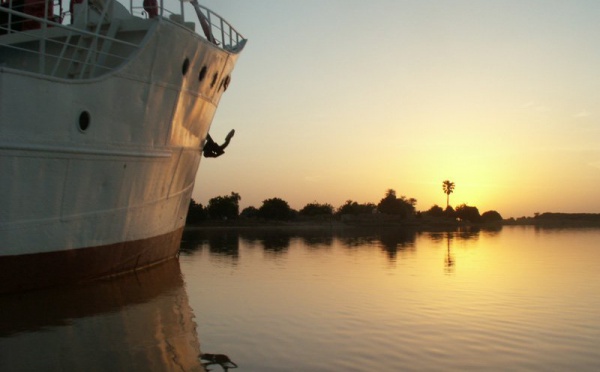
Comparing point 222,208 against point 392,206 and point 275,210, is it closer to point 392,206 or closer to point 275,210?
point 275,210

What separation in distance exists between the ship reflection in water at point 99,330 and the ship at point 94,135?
3.23 feet

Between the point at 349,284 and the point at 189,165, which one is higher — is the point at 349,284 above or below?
below

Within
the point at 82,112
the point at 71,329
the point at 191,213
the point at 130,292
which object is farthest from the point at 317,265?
the point at 191,213

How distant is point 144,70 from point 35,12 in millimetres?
4519

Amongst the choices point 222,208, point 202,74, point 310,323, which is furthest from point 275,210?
point 310,323

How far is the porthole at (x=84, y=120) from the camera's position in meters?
11.7

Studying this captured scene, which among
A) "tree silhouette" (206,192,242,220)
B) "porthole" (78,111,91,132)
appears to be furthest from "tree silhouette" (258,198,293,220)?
"porthole" (78,111,91,132)

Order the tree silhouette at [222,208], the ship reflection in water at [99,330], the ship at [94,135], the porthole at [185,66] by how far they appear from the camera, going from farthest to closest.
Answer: the tree silhouette at [222,208] < the porthole at [185,66] < the ship at [94,135] < the ship reflection in water at [99,330]

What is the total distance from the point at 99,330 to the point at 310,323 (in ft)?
9.96

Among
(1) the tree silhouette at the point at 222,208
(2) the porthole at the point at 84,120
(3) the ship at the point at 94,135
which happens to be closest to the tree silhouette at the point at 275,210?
(1) the tree silhouette at the point at 222,208

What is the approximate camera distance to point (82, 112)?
38.3 feet

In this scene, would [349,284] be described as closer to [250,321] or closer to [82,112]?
[250,321]

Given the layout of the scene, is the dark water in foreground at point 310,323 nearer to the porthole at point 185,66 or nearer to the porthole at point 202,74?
the porthole at point 185,66

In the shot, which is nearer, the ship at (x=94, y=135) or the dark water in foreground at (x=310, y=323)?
the dark water in foreground at (x=310, y=323)
